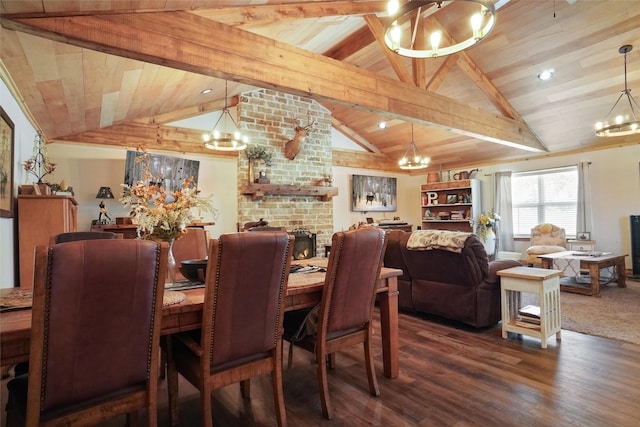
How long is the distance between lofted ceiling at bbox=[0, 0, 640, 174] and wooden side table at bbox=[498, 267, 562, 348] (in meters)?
2.25

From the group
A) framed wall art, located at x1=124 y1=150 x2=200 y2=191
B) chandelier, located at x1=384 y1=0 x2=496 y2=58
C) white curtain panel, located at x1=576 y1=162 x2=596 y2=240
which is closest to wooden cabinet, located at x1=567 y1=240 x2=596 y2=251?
white curtain panel, located at x1=576 y1=162 x2=596 y2=240

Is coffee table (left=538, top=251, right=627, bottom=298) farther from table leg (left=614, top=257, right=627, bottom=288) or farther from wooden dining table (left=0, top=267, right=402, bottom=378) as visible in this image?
wooden dining table (left=0, top=267, right=402, bottom=378)

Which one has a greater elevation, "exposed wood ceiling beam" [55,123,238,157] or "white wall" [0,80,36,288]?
"exposed wood ceiling beam" [55,123,238,157]

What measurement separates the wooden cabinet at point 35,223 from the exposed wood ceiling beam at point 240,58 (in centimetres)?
163

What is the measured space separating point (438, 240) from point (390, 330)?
53.0 inches

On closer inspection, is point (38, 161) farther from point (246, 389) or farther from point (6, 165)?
point (246, 389)

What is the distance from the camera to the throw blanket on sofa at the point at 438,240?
331 cm

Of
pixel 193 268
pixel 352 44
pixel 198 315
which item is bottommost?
pixel 198 315

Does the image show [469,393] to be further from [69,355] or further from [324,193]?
[324,193]

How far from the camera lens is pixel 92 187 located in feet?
17.8

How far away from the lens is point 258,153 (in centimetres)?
625

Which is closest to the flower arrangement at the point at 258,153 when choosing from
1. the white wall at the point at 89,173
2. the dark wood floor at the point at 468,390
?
the white wall at the point at 89,173

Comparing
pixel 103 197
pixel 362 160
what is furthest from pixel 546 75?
pixel 103 197

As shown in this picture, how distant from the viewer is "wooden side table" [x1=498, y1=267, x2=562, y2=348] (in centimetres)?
296
